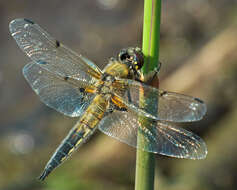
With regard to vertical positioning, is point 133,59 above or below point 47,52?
below

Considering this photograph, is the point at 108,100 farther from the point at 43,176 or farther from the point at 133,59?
the point at 43,176

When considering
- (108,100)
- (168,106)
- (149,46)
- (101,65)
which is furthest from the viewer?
(101,65)

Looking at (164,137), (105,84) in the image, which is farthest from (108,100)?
(164,137)

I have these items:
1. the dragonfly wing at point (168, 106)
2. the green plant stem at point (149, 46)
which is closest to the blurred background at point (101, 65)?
→ the dragonfly wing at point (168, 106)

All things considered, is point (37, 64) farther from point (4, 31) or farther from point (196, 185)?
point (4, 31)

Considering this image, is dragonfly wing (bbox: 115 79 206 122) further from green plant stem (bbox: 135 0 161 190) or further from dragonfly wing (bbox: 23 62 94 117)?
dragonfly wing (bbox: 23 62 94 117)

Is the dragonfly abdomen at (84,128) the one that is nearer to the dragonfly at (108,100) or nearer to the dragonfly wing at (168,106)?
the dragonfly at (108,100)
